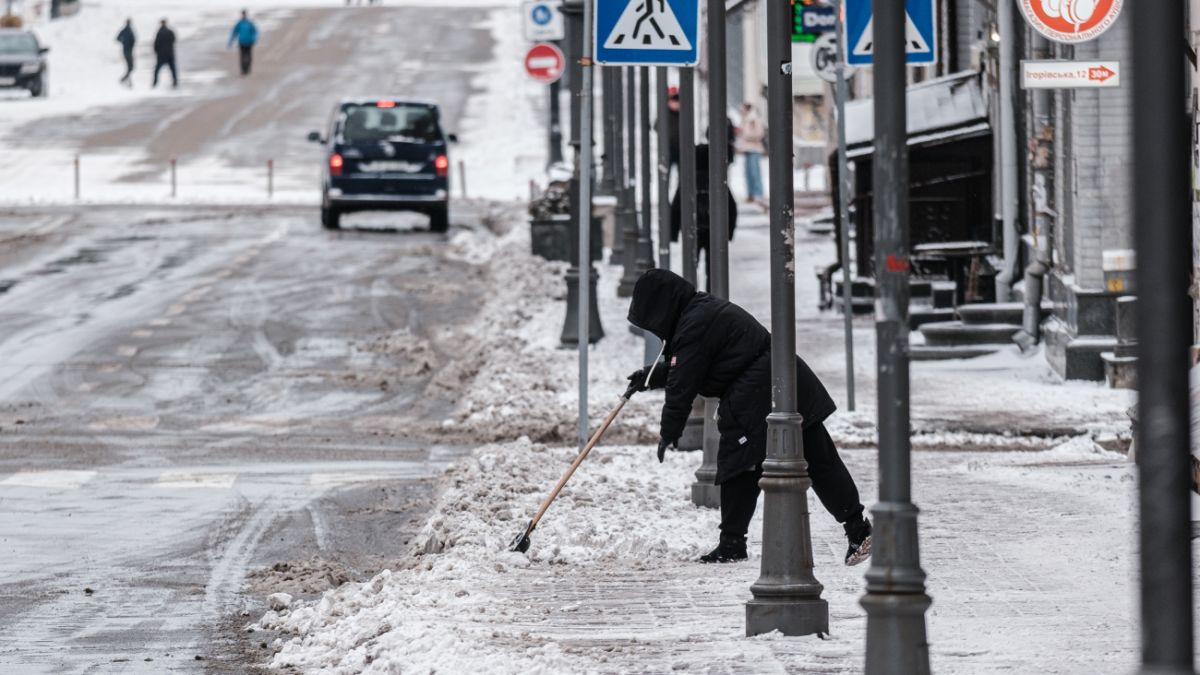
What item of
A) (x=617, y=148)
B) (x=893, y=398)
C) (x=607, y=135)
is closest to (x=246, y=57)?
(x=607, y=135)

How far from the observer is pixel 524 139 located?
47781mm

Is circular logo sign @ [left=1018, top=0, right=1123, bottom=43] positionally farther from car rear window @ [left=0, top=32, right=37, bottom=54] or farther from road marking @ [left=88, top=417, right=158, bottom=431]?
car rear window @ [left=0, top=32, right=37, bottom=54]

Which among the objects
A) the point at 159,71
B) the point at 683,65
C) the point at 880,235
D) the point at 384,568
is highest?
the point at 159,71

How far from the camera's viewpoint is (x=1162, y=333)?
4.02 m

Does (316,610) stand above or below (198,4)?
below

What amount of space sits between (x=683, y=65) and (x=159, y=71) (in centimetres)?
4755

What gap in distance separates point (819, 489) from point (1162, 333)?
576cm

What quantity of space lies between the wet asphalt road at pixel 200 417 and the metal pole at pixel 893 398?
110 inches

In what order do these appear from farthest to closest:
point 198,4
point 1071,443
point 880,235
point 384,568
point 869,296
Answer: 1. point 198,4
2. point 869,296
3. point 1071,443
4. point 384,568
5. point 880,235

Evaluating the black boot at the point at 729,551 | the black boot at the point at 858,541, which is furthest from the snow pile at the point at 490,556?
the black boot at the point at 858,541

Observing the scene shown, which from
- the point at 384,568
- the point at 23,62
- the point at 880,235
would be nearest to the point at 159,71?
the point at 23,62

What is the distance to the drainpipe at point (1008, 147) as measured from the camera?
1889 centimetres

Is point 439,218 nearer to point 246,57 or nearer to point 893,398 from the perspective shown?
point 893,398

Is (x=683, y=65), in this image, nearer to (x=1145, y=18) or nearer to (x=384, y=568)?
(x=384, y=568)
